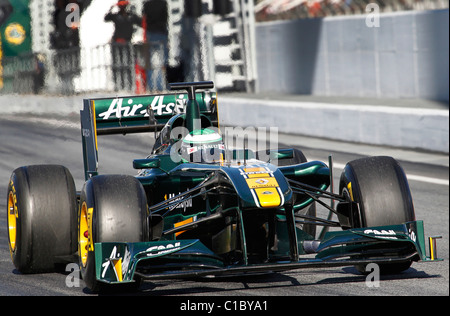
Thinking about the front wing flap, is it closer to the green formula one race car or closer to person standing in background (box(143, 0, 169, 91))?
the green formula one race car

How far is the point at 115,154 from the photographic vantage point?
1517 centimetres

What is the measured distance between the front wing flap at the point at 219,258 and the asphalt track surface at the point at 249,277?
1.09ft

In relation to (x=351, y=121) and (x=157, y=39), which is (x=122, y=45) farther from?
(x=351, y=121)

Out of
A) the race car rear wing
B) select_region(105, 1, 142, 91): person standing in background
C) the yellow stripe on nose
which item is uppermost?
select_region(105, 1, 142, 91): person standing in background

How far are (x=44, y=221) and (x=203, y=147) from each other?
156 centimetres

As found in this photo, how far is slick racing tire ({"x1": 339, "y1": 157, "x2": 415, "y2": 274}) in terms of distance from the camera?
7004 mm

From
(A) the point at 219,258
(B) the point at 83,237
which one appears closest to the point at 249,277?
(A) the point at 219,258

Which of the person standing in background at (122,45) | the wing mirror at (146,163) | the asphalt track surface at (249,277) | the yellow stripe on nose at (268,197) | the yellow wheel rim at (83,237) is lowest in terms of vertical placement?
the asphalt track surface at (249,277)

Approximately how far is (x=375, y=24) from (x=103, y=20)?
6.61m

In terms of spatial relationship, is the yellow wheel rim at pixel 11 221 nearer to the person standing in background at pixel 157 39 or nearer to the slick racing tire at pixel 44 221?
the slick racing tire at pixel 44 221

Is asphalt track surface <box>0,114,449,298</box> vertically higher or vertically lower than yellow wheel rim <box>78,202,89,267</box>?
lower

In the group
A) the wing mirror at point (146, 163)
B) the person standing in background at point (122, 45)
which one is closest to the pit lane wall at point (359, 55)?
the person standing in background at point (122, 45)

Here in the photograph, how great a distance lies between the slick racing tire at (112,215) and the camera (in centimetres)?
646

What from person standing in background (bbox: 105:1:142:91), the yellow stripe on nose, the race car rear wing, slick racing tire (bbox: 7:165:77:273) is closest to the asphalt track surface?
→ slick racing tire (bbox: 7:165:77:273)
